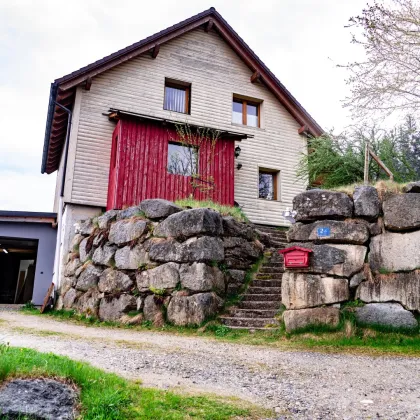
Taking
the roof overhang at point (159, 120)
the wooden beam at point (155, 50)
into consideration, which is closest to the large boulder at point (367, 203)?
the roof overhang at point (159, 120)

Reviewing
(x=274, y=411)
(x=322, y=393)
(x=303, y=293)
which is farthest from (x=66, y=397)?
(x=303, y=293)

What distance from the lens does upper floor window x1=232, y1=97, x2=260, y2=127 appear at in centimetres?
1641

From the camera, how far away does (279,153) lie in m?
16.5

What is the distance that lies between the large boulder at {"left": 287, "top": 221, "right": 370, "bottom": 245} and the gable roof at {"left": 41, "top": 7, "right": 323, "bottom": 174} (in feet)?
30.7

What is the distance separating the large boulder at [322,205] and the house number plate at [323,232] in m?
0.25

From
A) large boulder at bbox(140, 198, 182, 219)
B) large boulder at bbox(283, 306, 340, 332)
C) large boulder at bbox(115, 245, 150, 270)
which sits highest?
large boulder at bbox(140, 198, 182, 219)

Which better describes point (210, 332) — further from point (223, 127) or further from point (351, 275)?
point (223, 127)

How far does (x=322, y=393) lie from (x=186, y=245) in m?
5.35

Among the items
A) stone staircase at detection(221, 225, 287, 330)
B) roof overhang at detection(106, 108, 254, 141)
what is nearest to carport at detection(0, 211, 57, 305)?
roof overhang at detection(106, 108, 254, 141)

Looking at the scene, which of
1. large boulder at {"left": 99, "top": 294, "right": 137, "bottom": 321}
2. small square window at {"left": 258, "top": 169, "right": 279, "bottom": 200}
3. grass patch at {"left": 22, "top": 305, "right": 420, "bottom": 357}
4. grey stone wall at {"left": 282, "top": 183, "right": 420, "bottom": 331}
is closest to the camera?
grass patch at {"left": 22, "top": 305, "right": 420, "bottom": 357}

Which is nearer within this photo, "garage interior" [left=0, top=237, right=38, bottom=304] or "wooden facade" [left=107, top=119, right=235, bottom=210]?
"wooden facade" [left=107, top=119, right=235, bottom=210]

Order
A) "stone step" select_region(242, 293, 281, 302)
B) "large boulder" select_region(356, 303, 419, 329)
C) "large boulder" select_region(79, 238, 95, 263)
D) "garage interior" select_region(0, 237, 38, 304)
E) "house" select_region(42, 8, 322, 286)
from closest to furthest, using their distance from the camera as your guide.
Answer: "large boulder" select_region(356, 303, 419, 329), "stone step" select_region(242, 293, 281, 302), "large boulder" select_region(79, 238, 95, 263), "house" select_region(42, 8, 322, 286), "garage interior" select_region(0, 237, 38, 304)

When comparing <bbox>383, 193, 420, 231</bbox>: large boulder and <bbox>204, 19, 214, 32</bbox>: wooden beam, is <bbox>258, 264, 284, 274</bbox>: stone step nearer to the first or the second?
<bbox>383, 193, 420, 231</bbox>: large boulder

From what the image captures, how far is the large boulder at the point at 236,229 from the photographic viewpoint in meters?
10.0
